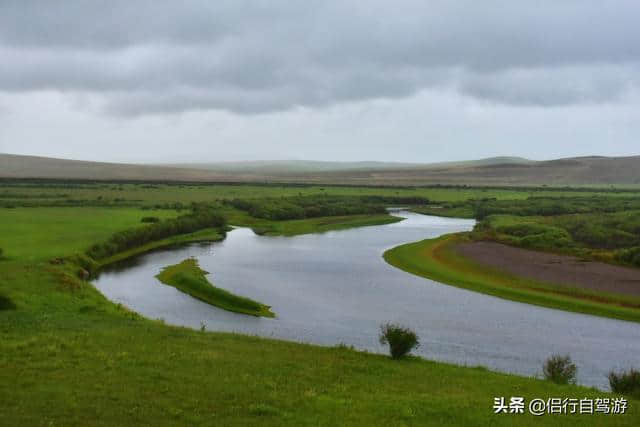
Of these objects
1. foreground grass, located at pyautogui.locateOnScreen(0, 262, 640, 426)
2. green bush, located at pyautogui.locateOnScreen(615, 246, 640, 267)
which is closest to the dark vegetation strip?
green bush, located at pyautogui.locateOnScreen(615, 246, 640, 267)

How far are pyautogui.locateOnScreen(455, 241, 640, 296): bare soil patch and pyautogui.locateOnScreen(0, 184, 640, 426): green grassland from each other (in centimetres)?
2765

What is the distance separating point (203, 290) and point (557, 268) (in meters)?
30.0

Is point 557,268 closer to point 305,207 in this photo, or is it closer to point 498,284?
point 498,284

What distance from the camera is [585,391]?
21.1 m

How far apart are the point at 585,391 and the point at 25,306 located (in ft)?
86.3

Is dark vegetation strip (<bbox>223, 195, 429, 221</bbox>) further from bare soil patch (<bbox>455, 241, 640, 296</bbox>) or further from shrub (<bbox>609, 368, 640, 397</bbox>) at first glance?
shrub (<bbox>609, 368, 640, 397</bbox>)

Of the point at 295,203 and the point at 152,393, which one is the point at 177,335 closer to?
the point at 152,393

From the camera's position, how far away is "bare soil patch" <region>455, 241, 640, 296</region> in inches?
1863

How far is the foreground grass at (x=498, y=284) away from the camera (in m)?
41.0

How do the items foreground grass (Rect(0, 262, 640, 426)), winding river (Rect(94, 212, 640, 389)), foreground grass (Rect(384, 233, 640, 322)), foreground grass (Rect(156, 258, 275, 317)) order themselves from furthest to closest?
foreground grass (Rect(384, 233, 640, 322)) < foreground grass (Rect(156, 258, 275, 317)) < winding river (Rect(94, 212, 640, 389)) < foreground grass (Rect(0, 262, 640, 426))

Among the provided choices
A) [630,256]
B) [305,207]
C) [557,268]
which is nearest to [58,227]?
[557,268]

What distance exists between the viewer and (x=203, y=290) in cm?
4388

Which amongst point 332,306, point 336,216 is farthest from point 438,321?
point 336,216

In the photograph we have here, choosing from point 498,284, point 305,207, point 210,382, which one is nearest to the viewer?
point 210,382
